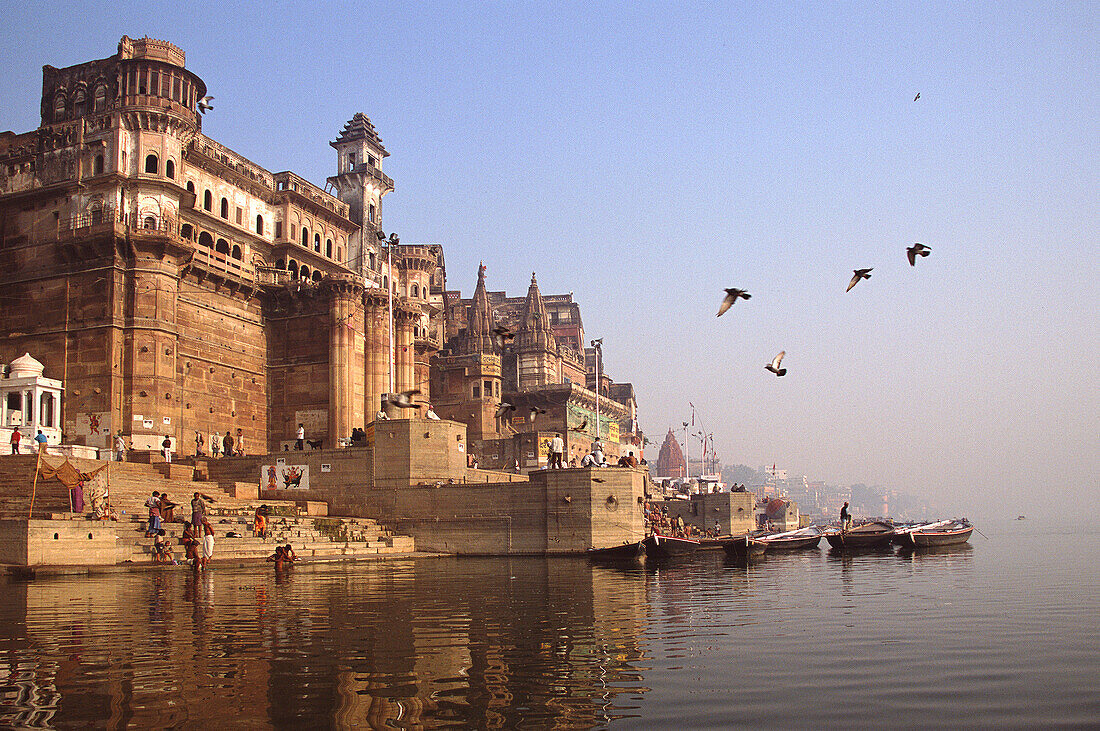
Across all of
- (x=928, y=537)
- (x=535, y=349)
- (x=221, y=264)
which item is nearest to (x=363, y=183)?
(x=221, y=264)

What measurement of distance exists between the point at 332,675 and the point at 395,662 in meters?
0.97

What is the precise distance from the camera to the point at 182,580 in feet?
65.4

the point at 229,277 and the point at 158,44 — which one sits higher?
the point at 158,44

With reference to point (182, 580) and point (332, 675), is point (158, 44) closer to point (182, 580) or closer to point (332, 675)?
point (182, 580)

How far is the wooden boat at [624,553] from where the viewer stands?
29391 mm

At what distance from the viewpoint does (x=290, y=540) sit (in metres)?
27.2

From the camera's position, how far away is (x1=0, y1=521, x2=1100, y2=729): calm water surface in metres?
7.45

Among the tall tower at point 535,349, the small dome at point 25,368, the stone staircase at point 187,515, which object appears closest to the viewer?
the stone staircase at point 187,515

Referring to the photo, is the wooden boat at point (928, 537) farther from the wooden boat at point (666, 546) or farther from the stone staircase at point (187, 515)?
the stone staircase at point (187, 515)

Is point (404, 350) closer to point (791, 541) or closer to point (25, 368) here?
point (25, 368)

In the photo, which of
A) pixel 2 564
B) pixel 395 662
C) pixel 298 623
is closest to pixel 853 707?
pixel 395 662

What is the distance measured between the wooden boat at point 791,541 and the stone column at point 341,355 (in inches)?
756

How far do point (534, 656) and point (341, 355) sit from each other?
35382mm

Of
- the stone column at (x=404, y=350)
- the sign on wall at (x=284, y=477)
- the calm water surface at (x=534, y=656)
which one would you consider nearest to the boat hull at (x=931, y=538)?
the calm water surface at (x=534, y=656)
